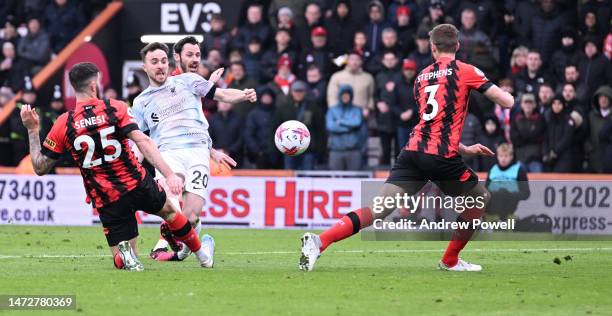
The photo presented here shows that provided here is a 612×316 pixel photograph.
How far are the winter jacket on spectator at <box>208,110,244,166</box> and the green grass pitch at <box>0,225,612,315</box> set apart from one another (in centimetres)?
709

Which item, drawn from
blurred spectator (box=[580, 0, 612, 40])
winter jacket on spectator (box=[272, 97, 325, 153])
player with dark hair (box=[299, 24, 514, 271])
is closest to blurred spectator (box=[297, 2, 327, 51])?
winter jacket on spectator (box=[272, 97, 325, 153])

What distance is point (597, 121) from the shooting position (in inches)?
873

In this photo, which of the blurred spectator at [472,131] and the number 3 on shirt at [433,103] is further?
the blurred spectator at [472,131]

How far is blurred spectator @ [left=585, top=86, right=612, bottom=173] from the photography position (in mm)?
21953

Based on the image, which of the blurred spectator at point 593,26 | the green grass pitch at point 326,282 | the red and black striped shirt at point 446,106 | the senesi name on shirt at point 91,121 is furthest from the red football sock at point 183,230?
the blurred spectator at point 593,26

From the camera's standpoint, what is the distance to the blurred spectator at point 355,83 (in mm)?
23391

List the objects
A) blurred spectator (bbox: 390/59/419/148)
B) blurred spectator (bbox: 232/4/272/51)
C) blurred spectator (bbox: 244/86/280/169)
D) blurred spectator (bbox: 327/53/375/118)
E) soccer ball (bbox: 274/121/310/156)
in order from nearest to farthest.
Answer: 1. soccer ball (bbox: 274/121/310/156)
2. blurred spectator (bbox: 390/59/419/148)
3. blurred spectator (bbox: 327/53/375/118)
4. blurred spectator (bbox: 244/86/280/169)
5. blurred spectator (bbox: 232/4/272/51)

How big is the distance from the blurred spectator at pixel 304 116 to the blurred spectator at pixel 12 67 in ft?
21.9

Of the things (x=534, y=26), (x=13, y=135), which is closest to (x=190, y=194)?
(x=534, y=26)

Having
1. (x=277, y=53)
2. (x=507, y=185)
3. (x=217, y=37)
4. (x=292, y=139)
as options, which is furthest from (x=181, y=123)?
(x=217, y=37)

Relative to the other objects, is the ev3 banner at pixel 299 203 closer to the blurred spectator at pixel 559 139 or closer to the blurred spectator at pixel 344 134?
the blurred spectator at pixel 559 139

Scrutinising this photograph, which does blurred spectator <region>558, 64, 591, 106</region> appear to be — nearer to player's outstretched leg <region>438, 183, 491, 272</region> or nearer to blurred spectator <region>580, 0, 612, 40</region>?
blurred spectator <region>580, 0, 612, 40</region>

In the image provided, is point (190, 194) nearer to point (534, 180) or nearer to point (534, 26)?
point (534, 180)

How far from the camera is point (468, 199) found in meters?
12.6
